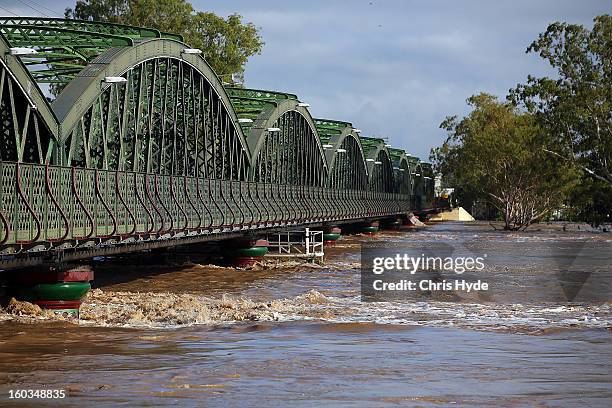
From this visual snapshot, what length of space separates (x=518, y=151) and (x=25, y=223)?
10026cm

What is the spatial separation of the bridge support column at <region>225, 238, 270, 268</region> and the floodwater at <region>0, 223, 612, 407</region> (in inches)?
395

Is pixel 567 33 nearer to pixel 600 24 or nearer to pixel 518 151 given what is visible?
pixel 600 24

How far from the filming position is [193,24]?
3770 inches

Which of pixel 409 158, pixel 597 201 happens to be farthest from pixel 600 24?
pixel 409 158

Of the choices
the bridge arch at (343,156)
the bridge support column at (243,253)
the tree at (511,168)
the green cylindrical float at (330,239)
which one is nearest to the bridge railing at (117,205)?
the bridge support column at (243,253)

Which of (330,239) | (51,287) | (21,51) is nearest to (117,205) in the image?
(51,287)

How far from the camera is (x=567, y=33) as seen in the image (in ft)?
293

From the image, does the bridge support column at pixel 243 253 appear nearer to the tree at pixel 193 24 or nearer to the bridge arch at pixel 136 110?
the bridge arch at pixel 136 110

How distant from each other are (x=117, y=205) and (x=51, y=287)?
16.8 feet

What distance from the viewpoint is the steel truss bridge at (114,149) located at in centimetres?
2672

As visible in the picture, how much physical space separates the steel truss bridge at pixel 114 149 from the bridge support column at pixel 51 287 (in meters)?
0.53

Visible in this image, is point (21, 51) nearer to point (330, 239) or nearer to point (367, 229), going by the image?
point (330, 239)

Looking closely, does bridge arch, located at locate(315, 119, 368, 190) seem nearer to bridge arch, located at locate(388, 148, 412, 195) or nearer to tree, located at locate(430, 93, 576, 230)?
Answer: tree, located at locate(430, 93, 576, 230)

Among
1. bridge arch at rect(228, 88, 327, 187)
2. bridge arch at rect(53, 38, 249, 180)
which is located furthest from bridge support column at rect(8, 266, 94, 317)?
bridge arch at rect(228, 88, 327, 187)
